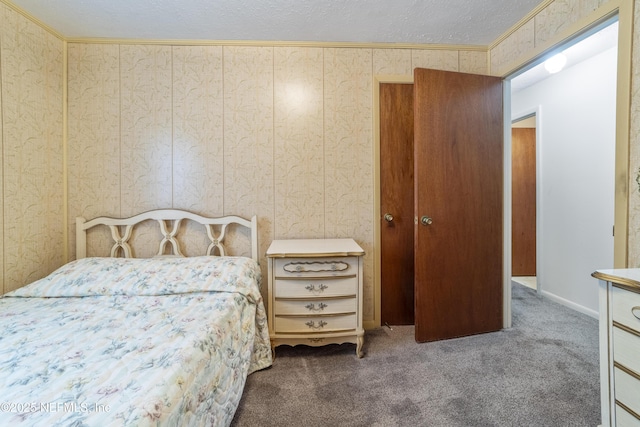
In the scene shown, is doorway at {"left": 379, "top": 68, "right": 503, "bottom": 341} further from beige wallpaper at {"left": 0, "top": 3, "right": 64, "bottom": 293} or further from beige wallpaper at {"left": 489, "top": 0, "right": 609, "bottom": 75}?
beige wallpaper at {"left": 0, "top": 3, "right": 64, "bottom": 293}

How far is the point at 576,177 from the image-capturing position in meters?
2.57

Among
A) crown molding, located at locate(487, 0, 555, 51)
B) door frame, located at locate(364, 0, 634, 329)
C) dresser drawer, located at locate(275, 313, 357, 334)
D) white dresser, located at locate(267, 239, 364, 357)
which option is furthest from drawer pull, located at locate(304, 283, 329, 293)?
crown molding, located at locate(487, 0, 555, 51)

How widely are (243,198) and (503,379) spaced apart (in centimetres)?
212

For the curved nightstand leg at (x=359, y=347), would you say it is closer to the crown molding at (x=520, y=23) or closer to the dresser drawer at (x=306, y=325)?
the dresser drawer at (x=306, y=325)

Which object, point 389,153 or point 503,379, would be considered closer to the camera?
point 503,379

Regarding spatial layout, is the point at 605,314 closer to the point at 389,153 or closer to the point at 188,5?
the point at 389,153

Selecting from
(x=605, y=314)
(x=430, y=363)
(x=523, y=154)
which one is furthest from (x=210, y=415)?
(x=523, y=154)

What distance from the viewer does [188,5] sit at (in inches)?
66.4

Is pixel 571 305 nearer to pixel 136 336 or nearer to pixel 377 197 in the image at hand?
pixel 377 197

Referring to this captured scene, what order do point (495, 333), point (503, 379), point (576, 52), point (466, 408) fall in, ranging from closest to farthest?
point (466, 408) → point (503, 379) → point (495, 333) → point (576, 52)

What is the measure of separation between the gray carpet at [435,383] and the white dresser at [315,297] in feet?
0.60

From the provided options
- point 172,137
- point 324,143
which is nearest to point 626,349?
point 324,143

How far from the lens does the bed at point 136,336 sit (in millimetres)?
735

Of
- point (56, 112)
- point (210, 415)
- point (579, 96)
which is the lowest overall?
point (210, 415)
